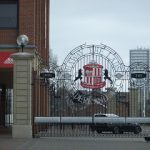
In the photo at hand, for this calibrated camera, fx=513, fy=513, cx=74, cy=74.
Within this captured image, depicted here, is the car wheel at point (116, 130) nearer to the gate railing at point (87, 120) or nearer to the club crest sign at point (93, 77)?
the club crest sign at point (93, 77)

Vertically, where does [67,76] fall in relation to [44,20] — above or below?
below

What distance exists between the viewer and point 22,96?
23531mm

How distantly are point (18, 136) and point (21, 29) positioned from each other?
21.6 feet

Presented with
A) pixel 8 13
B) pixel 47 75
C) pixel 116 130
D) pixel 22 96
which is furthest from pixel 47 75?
pixel 116 130

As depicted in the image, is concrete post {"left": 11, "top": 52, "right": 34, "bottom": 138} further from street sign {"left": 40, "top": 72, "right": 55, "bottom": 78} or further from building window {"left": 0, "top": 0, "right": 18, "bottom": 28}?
building window {"left": 0, "top": 0, "right": 18, "bottom": 28}

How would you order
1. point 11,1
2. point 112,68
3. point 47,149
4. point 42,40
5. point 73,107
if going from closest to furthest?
A: 1. point 47,149
2. point 112,68
3. point 73,107
4. point 11,1
5. point 42,40

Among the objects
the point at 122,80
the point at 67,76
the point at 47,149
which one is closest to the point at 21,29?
the point at 67,76

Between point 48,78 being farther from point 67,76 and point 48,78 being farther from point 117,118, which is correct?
point 117,118

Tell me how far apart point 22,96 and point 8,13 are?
660 centimetres

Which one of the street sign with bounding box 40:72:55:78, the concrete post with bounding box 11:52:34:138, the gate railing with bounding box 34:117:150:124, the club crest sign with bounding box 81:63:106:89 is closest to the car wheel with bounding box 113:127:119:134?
the club crest sign with bounding box 81:63:106:89

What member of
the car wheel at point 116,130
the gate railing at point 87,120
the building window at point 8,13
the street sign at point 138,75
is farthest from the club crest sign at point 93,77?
the car wheel at point 116,130

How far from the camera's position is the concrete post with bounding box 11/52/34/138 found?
76.1 feet

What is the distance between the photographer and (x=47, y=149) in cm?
1769

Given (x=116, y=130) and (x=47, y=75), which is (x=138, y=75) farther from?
(x=116, y=130)
